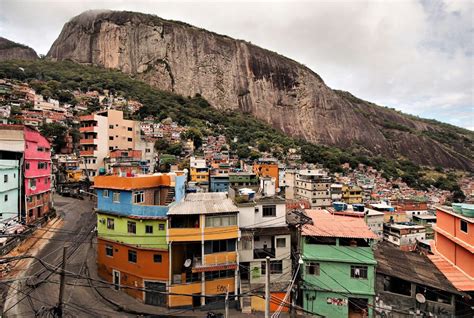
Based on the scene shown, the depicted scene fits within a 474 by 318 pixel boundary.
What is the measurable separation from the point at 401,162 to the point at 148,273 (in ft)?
405

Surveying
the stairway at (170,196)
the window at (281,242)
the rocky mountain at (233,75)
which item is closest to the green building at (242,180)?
the stairway at (170,196)

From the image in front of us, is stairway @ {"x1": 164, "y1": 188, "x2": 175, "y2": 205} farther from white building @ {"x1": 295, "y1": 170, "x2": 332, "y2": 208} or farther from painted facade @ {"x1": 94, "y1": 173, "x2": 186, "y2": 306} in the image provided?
white building @ {"x1": 295, "y1": 170, "x2": 332, "y2": 208}

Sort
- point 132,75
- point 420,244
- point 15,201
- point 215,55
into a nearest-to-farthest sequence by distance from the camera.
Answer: point 15,201 < point 420,244 < point 132,75 < point 215,55

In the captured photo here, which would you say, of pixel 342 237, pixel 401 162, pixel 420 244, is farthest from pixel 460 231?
pixel 401 162

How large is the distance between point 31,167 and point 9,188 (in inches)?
165

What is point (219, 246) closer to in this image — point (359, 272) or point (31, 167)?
point (359, 272)

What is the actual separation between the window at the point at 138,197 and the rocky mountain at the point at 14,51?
131 m

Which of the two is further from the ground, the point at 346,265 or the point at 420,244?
the point at 346,265

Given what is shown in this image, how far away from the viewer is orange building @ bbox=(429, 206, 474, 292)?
1517 cm

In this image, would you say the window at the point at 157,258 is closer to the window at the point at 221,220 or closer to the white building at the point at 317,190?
the window at the point at 221,220

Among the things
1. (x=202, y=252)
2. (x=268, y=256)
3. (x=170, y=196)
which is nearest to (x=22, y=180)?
(x=170, y=196)

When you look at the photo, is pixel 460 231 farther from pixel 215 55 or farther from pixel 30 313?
pixel 215 55

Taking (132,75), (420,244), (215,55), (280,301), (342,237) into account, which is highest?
(215,55)

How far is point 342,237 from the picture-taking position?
1622 cm
